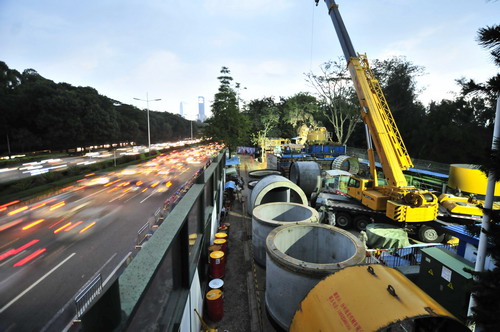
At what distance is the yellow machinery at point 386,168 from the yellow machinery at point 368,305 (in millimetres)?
9081

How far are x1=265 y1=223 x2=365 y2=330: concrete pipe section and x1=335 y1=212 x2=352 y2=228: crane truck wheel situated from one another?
6416 mm

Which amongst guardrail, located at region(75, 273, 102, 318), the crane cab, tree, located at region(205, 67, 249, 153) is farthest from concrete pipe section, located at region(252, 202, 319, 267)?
tree, located at region(205, 67, 249, 153)

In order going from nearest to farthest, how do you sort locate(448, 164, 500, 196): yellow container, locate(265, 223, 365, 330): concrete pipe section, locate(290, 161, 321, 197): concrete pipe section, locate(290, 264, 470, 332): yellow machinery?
locate(290, 264, 470, 332): yellow machinery
locate(265, 223, 365, 330): concrete pipe section
locate(448, 164, 500, 196): yellow container
locate(290, 161, 321, 197): concrete pipe section

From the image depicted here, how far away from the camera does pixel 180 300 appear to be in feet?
16.8

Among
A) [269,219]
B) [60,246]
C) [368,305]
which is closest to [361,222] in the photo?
[269,219]

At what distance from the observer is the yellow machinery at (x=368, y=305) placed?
144 inches

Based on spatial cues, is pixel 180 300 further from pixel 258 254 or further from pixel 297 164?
pixel 297 164

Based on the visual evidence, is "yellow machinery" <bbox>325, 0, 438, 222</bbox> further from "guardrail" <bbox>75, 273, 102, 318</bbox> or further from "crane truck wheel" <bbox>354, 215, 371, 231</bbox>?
"guardrail" <bbox>75, 273, 102, 318</bbox>

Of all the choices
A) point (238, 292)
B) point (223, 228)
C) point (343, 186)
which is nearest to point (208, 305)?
point (238, 292)

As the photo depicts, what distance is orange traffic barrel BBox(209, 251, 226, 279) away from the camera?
Answer: 883 centimetres

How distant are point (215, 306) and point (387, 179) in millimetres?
11500

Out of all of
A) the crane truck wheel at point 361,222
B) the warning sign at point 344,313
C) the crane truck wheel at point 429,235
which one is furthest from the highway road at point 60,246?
the crane truck wheel at point 429,235

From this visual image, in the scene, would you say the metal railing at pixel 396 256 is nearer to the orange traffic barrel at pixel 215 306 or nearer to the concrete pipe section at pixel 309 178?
the orange traffic barrel at pixel 215 306

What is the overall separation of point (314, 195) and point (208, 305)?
46.3ft
